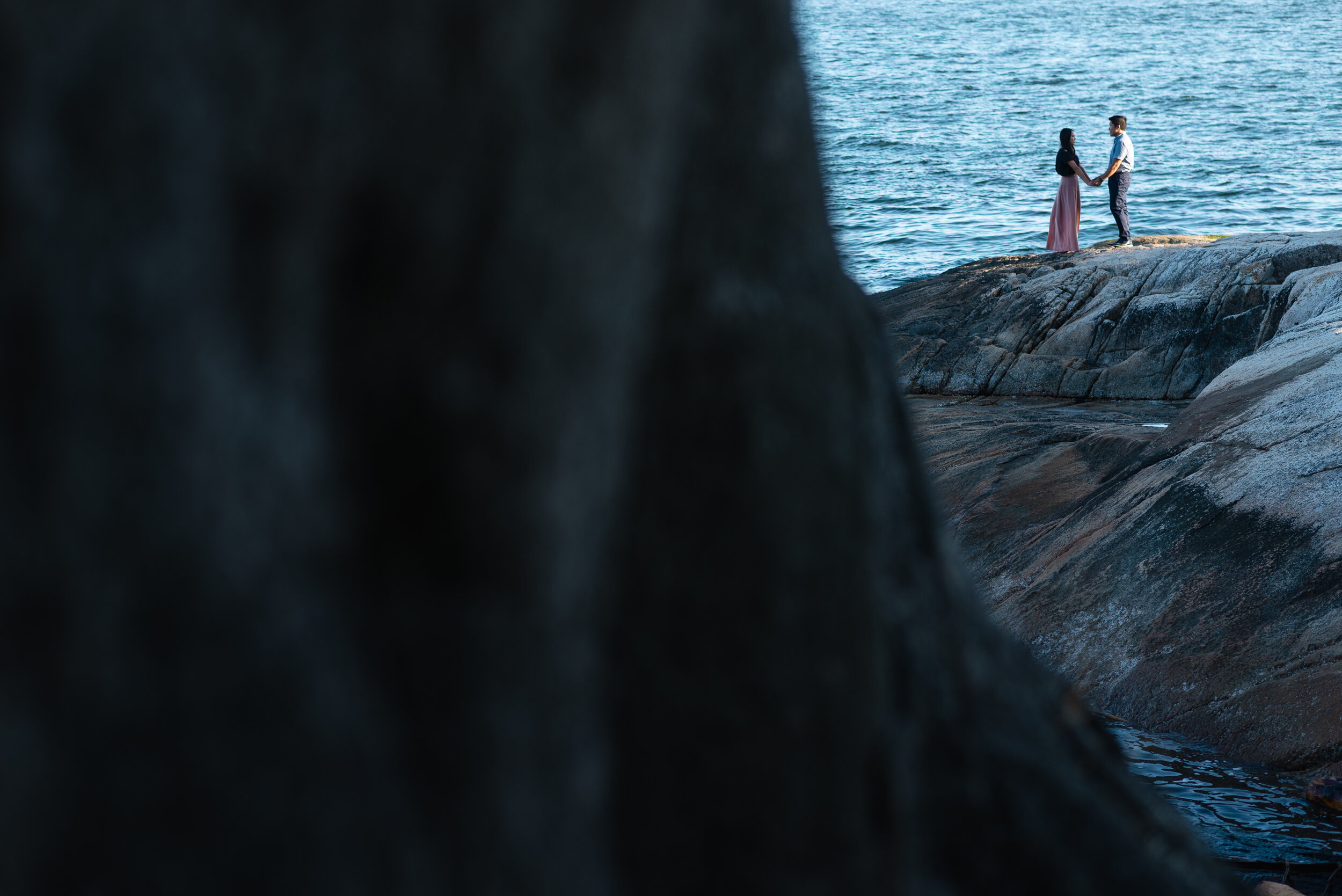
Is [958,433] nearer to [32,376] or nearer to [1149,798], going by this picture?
[1149,798]

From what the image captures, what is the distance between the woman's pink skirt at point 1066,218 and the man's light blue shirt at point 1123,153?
19.8 inches

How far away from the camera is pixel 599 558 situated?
2.88 feet

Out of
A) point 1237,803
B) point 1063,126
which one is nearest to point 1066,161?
point 1237,803

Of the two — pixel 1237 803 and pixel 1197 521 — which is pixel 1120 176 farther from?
pixel 1237 803

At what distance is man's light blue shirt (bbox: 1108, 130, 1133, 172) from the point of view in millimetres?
12789

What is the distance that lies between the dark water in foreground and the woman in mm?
9138

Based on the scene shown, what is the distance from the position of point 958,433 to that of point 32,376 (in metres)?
8.07

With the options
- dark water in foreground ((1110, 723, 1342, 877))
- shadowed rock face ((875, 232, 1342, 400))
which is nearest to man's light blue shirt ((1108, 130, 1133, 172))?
shadowed rock face ((875, 232, 1342, 400))

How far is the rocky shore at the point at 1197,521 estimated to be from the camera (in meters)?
4.34

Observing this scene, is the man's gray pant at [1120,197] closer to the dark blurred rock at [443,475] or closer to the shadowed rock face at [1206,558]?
the shadowed rock face at [1206,558]

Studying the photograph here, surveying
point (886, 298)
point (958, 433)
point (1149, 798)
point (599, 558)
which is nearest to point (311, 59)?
point (599, 558)

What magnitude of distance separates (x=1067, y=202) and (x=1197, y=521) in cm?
905

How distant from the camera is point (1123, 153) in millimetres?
12805

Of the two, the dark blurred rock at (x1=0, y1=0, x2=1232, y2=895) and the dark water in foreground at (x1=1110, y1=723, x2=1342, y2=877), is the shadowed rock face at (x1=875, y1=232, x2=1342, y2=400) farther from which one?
the dark blurred rock at (x1=0, y1=0, x2=1232, y2=895)
